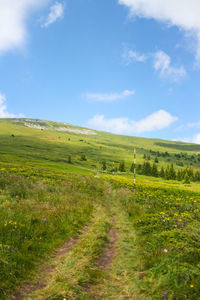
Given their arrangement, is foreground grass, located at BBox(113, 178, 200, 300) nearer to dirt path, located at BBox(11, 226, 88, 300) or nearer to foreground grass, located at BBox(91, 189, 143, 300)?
foreground grass, located at BBox(91, 189, 143, 300)

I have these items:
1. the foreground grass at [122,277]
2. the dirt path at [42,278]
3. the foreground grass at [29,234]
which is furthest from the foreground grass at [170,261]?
the foreground grass at [29,234]

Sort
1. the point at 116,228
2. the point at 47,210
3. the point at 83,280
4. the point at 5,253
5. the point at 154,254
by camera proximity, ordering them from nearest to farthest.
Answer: the point at 83,280, the point at 5,253, the point at 154,254, the point at 47,210, the point at 116,228

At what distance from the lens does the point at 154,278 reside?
532cm

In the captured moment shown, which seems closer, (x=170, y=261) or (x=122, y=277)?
(x=170, y=261)

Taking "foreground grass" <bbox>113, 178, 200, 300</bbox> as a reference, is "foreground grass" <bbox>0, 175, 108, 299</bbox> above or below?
below

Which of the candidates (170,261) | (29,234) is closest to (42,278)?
(29,234)

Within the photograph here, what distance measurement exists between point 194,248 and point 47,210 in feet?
23.5

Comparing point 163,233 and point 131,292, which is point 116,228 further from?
point 131,292

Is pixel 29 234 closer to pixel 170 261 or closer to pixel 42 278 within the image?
pixel 42 278

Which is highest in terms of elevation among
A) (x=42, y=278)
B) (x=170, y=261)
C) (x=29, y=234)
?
(x=170, y=261)

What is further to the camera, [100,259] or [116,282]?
[100,259]

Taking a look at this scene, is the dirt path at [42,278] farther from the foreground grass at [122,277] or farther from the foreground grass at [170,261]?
the foreground grass at [170,261]

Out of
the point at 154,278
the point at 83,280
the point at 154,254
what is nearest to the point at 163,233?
the point at 154,254

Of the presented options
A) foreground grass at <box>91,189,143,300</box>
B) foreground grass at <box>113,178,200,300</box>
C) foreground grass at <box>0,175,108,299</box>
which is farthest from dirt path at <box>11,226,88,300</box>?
foreground grass at <box>113,178,200,300</box>
